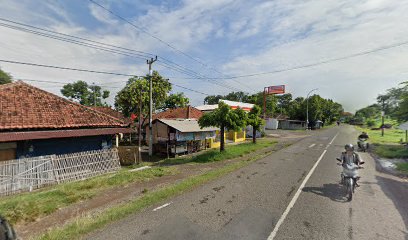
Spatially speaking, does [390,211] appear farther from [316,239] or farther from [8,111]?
[8,111]

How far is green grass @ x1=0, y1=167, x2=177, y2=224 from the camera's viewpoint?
22.4 feet

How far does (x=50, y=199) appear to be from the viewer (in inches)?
324

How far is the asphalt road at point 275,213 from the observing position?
5500 mm

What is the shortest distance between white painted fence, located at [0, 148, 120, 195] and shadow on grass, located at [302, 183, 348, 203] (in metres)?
11.1

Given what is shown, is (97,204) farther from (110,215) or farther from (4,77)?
(4,77)

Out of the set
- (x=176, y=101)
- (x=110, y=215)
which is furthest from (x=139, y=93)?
(x=110, y=215)

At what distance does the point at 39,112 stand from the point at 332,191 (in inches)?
602

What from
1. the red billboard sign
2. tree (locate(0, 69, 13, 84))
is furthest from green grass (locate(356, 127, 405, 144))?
tree (locate(0, 69, 13, 84))

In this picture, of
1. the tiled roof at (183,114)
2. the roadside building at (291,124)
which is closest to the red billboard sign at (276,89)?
the roadside building at (291,124)

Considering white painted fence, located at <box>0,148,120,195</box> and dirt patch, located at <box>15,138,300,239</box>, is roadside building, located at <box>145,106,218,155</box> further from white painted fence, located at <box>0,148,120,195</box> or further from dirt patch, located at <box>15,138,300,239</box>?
dirt patch, located at <box>15,138,300,239</box>

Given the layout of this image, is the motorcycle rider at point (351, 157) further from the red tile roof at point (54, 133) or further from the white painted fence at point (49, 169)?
the red tile roof at point (54, 133)

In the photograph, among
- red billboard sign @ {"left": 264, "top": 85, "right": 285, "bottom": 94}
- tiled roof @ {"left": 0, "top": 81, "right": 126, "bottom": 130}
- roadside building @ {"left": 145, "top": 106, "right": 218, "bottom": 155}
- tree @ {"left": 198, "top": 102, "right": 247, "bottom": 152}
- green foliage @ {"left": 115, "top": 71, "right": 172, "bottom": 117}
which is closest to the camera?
tiled roof @ {"left": 0, "top": 81, "right": 126, "bottom": 130}

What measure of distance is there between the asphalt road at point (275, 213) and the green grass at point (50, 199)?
3.04 m

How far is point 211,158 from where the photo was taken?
17.2m
